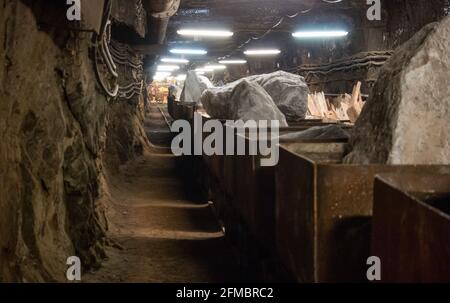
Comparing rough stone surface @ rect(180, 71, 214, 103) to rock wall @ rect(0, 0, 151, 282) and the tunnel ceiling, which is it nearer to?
the tunnel ceiling

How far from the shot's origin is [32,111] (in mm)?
4105

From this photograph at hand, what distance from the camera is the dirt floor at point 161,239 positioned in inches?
230

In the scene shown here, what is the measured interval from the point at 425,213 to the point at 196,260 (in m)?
4.79

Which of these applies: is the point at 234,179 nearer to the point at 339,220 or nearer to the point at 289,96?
the point at 339,220

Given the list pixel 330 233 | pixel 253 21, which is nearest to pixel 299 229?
pixel 330 233

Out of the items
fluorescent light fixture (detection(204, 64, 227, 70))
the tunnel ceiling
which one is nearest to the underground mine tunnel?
the tunnel ceiling

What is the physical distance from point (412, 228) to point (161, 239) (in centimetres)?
570

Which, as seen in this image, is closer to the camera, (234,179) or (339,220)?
(339,220)

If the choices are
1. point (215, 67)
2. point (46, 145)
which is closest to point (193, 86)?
point (46, 145)

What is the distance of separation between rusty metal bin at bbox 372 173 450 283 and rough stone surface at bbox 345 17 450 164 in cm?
64

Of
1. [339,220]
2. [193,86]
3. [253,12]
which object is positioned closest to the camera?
[339,220]

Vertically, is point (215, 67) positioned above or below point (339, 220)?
above

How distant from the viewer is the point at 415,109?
3359 mm

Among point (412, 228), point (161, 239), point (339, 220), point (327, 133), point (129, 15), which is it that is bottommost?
point (161, 239)
